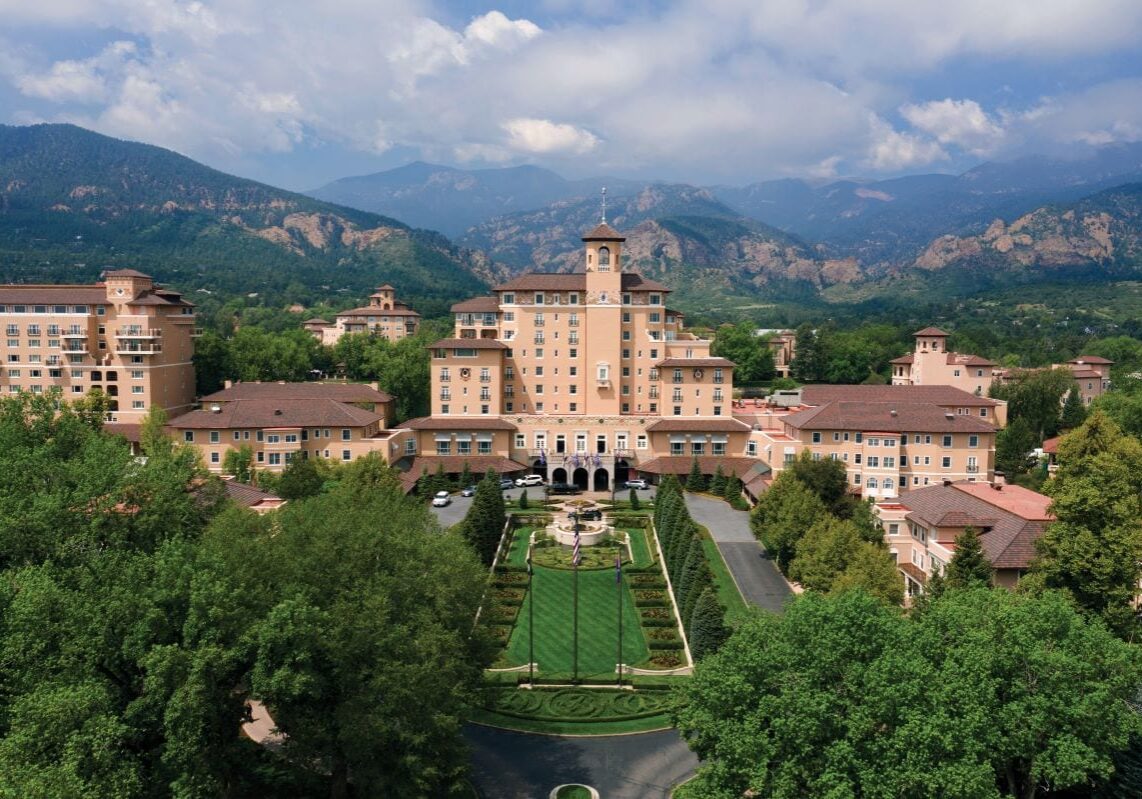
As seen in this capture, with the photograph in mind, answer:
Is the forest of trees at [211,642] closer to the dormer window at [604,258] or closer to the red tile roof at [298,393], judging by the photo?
the red tile roof at [298,393]

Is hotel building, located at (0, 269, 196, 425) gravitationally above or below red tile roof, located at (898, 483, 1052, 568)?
above

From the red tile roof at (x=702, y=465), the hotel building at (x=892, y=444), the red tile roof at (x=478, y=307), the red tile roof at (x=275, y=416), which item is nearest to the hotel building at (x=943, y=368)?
the hotel building at (x=892, y=444)

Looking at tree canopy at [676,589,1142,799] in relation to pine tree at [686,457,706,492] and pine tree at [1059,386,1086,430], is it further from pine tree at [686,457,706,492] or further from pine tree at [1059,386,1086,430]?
pine tree at [1059,386,1086,430]

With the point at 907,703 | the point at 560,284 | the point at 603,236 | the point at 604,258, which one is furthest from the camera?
the point at 560,284

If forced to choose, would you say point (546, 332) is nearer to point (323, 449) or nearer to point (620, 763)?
point (323, 449)

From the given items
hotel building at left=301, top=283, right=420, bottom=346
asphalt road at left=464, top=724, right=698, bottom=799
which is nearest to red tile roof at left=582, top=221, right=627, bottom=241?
asphalt road at left=464, top=724, right=698, bottom=799

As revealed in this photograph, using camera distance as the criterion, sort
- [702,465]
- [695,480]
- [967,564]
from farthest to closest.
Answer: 1. [702,465]
2. [695,480]
3. [967,564]

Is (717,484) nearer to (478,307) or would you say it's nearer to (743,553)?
(743,553)

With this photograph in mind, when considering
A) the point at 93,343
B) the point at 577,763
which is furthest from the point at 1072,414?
the point at 93,343
